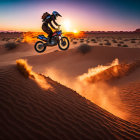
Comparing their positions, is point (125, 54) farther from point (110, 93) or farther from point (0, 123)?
point (0, 123)

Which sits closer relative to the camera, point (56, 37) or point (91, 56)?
point (56, 37)

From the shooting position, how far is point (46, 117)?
3473 mm

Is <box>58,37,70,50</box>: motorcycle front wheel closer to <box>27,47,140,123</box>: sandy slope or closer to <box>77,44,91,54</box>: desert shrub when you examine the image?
<box>27,47,140,123</box>: sandy slope

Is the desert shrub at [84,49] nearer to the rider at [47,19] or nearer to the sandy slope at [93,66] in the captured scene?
the sandy slope at [93,66]

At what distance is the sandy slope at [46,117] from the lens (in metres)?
3.01

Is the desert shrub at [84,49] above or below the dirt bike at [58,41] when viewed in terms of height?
below

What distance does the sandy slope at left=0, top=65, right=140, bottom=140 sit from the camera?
9.87ft

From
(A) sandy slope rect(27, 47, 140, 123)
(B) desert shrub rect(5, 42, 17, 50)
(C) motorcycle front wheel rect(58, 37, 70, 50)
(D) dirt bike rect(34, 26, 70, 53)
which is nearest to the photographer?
(A) sandy slope rect(27, 47, 140, 123)

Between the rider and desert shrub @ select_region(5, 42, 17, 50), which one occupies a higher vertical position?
the rider

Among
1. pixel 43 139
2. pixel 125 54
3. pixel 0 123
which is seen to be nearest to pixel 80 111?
pixel 43 139

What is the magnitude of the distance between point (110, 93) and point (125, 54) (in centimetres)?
907

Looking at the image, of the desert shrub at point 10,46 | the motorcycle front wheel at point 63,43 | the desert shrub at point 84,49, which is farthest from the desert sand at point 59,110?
the desert shrub at point 10,46

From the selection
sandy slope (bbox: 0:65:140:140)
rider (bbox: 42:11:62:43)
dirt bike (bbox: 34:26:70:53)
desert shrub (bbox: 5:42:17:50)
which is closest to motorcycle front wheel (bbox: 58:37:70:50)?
dirt bike (bbox: 34:26:70:53)

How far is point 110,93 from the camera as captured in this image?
7.88 m
